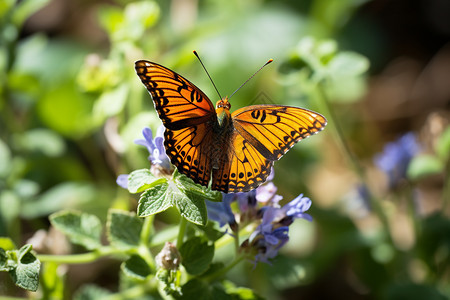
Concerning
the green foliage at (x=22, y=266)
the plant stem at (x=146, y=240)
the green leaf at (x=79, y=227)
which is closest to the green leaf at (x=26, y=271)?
the green foliage at (x=22, y=266)

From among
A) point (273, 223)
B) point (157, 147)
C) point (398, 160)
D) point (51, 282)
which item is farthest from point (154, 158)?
point (398, 160)

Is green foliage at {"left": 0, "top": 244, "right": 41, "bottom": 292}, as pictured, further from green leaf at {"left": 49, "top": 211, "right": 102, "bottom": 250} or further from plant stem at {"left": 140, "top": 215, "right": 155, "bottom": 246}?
plant stem at {"left": 140, "top": 215, "right": 155, "bottom": 246}

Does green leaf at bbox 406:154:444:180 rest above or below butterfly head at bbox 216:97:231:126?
below

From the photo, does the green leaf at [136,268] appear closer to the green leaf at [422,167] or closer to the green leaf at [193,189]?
the green leaf at [193,189]

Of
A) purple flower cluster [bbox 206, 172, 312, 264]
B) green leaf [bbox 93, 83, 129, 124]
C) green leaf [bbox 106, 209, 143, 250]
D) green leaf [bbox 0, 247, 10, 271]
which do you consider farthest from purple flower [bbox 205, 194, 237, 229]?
green leaf [bbox 93, 83, 129, 124]

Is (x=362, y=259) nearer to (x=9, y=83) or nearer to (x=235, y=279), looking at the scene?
(x=235, y=279)

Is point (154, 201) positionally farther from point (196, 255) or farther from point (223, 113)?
point (223, 113)

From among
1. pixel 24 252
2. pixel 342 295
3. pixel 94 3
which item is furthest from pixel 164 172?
pixel 94 3
